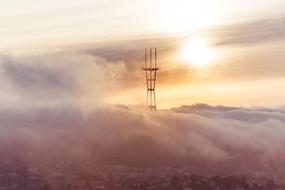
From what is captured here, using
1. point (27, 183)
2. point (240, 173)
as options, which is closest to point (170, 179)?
point (240, 173)

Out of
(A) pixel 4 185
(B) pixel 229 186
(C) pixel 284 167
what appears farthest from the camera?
(C) pixel 284 167

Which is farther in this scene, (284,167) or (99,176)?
(284,167)

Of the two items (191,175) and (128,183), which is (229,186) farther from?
(128,183)

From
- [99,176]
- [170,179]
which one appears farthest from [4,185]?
[170,179]

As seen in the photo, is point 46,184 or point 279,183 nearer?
point 46,184

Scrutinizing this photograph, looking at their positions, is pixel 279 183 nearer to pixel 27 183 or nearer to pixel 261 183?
pixel 261 183

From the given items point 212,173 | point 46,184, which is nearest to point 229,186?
point 212,173

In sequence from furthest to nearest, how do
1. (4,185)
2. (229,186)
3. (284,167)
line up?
(284,167) → (229,186) → (4,185)

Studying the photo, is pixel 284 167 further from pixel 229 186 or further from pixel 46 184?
pixel 46 184
